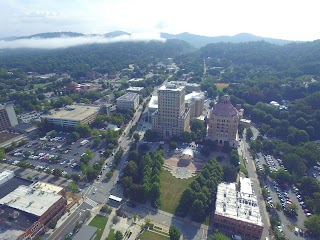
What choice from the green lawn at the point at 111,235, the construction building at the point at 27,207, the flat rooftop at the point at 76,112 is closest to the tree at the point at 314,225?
the green lawn at the point at 111,235

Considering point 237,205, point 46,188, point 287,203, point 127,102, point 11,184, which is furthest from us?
point 127,102

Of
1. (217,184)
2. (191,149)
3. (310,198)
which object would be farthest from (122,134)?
A: (310,198)

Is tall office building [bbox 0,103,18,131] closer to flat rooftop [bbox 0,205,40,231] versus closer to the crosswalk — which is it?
flat rooftop [bbox 0,205,40,231]

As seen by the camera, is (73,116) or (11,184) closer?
(11,184)

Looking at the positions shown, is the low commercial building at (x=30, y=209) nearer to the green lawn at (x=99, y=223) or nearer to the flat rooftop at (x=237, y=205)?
the green lawn at (x=99, y=223)

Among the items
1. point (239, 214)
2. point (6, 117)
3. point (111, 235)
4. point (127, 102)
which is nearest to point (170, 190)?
point (239, 214)

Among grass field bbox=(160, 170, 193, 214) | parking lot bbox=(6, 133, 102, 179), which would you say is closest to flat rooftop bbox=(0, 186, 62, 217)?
parking lot bbox=(6, 133, 102, 179)

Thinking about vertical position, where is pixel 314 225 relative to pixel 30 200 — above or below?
below

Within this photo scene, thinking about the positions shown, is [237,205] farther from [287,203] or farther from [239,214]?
[287,203]
